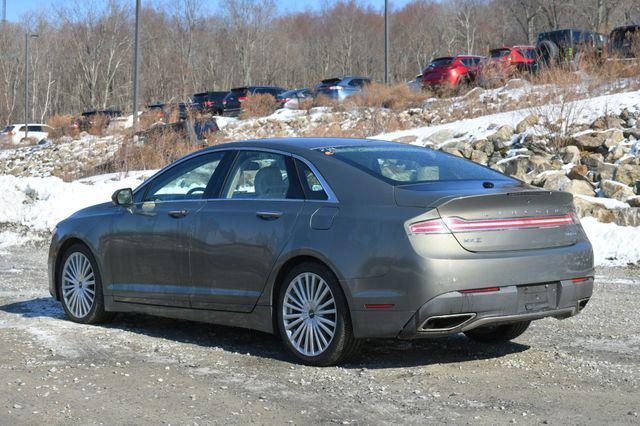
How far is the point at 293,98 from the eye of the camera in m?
40.2

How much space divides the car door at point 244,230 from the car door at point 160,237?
17 cm

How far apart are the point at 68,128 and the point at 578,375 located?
4414 cm

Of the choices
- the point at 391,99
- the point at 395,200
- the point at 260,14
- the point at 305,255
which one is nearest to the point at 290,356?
the point at 305,255

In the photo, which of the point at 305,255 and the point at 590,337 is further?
the point at 590,337

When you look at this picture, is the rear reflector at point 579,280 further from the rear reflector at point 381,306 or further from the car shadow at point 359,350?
the rear reflector at point 381,306

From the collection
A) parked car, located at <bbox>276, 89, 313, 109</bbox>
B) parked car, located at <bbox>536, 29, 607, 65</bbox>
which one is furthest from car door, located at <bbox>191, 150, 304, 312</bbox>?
parked car, located at <bbox>276, 89, 313, 109</bbox>

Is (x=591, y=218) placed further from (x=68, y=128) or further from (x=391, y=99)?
(x=68, y=128)

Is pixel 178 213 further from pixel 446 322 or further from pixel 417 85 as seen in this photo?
pixel 417 85

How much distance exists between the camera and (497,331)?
23.3 ft

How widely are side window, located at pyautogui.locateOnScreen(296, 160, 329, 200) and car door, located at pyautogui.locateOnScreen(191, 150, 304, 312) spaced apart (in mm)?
51

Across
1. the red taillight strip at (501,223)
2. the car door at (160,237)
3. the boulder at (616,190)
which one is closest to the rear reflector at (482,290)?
the red taillight strip at (501,223)

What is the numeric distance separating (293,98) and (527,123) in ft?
70.7

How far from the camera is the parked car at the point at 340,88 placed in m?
38.2

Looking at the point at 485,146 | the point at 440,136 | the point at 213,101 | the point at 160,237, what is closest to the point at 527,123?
the point at 485,146
